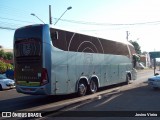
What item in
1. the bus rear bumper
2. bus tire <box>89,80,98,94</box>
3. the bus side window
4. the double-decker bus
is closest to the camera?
the bus rear bumper

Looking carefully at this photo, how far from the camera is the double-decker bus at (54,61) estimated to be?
41.9 feet

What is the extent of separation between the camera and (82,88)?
15.5 meters

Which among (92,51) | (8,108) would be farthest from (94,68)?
(8,108)

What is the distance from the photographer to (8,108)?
12180 mm

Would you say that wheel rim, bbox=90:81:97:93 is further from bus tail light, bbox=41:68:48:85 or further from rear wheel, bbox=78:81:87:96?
bus tail light, bbox=41:68:48:85

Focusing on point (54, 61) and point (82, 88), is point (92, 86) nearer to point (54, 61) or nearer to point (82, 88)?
point (82, 88)

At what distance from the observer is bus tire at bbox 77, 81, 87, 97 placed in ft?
50.0

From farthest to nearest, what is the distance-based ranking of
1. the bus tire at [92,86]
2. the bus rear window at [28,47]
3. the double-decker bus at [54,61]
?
the bus tire at [92,86] → the bus rear window at [28,47] → the double-decker bus at [54,61]

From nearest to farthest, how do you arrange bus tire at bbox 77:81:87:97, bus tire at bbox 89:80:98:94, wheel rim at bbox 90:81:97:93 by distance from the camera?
bus tire at bbox 77:81:87:97
bus tire at bbox 89:80:98:94
wheel rim at bbox 90:81:97:93

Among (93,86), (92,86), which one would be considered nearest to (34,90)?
(92,86)

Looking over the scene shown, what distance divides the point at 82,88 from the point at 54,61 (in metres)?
3.16

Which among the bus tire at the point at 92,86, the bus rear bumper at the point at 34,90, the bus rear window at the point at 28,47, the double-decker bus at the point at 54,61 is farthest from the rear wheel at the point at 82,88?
the bus rear window at the point at 28,47

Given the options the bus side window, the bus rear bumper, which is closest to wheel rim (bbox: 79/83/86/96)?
the bus rear bumper

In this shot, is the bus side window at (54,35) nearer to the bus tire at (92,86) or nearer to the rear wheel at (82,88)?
the rear wheel at (82,88)
